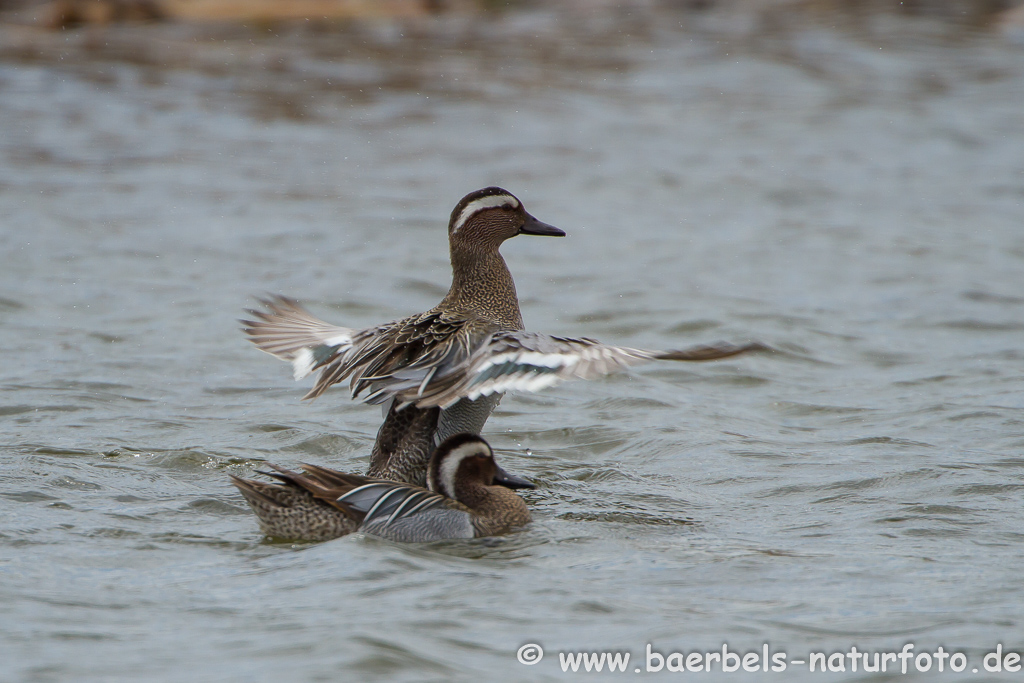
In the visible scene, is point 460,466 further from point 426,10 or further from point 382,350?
point 426,10

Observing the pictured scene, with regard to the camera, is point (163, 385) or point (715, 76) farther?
point (715, 76)

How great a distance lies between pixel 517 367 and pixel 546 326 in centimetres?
437

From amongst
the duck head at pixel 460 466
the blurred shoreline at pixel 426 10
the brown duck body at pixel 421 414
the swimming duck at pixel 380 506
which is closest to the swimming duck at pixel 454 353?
the brown duck body at pixel 421 414

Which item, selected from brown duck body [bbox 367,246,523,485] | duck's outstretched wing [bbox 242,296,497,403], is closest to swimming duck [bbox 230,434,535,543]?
brown duck body [bbox 367,246,523,485]

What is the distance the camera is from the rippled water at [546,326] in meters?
4.73

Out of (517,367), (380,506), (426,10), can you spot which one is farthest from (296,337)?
(426,10)

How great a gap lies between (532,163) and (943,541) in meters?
9.68

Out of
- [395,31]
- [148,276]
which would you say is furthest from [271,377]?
[395,31]

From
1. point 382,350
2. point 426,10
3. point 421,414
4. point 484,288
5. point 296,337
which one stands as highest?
point 426,10

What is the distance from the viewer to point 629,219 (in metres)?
13.2

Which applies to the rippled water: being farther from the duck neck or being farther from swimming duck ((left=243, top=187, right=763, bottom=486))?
the duck neck

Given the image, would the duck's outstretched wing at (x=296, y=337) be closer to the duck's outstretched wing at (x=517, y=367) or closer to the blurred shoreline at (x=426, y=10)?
the duck's outstretched wing at (x=517, y=367)

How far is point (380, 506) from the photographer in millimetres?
5559

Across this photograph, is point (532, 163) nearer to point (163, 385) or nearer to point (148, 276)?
point (148, 276)
